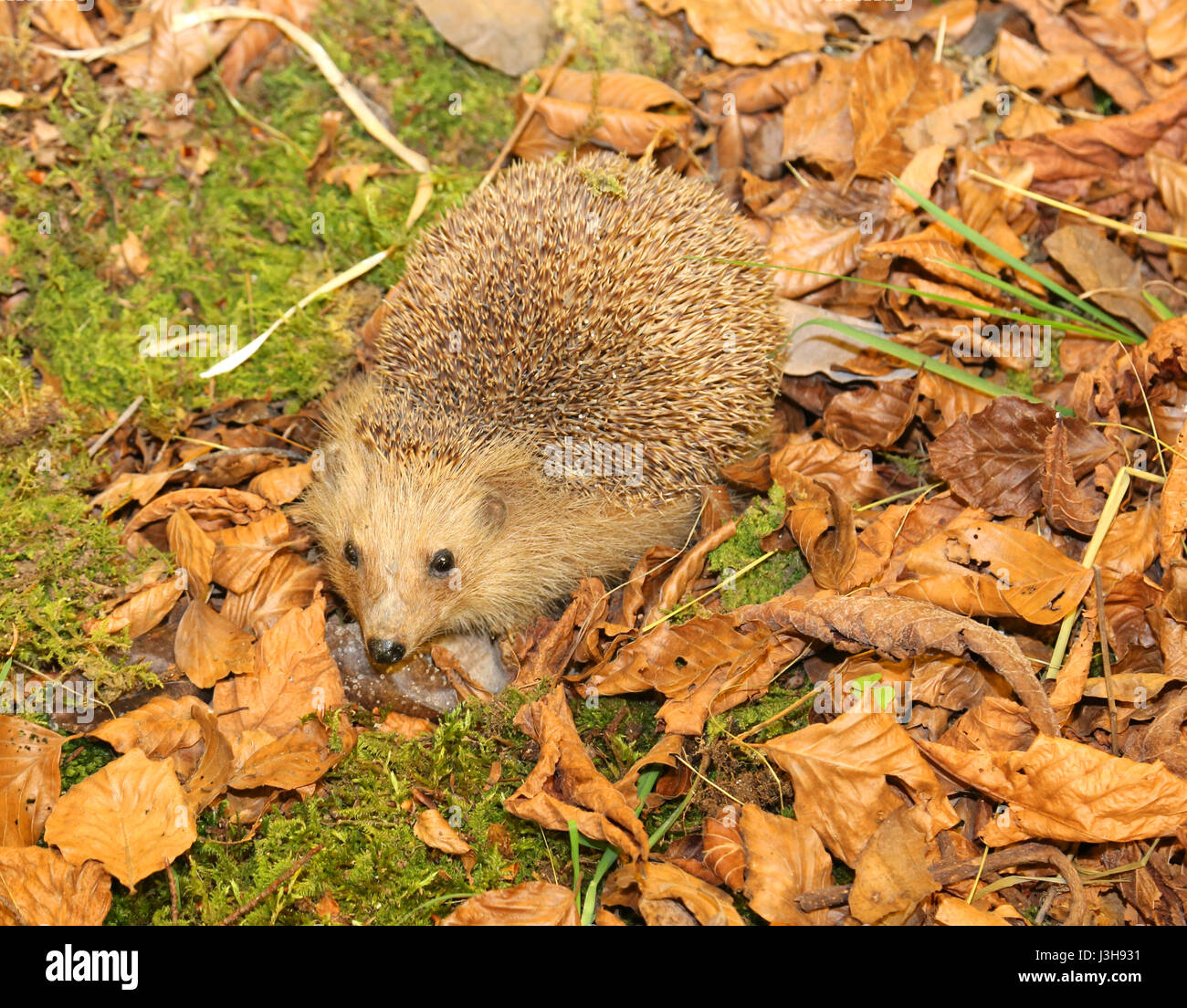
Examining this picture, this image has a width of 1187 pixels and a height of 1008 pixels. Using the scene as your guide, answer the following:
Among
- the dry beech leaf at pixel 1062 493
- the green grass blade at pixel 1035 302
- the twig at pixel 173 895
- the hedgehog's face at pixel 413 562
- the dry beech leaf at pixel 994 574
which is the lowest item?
the twig at pixel 173 895

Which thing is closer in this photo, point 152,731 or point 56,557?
point 152,731

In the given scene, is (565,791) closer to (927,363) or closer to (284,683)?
(284,683)

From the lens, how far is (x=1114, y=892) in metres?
3.66

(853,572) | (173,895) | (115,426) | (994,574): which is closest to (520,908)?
(173,895)

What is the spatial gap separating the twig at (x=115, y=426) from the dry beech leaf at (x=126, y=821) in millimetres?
2026

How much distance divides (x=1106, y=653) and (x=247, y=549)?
12.6 feet

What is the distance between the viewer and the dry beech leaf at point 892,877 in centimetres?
342

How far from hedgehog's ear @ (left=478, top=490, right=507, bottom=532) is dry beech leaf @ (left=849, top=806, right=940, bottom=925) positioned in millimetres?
2410

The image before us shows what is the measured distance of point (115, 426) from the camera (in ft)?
16.8

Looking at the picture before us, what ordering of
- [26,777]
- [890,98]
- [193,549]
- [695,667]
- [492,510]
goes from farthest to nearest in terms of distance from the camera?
[890,98]
[492,510]
[193,549]
[695,667]
[26,777]

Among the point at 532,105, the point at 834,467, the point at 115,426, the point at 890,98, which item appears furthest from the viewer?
the point at 890,98

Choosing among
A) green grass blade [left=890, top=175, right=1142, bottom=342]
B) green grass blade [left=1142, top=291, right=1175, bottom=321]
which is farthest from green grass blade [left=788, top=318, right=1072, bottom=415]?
green grass blade [left=1142, top=291, right=1175, bottom=321]

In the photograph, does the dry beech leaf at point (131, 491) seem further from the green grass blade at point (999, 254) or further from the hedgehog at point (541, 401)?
the green grass blade at point (999, 254)

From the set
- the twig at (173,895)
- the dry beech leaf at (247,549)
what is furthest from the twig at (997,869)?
the dry beech leaf at (247,549)
